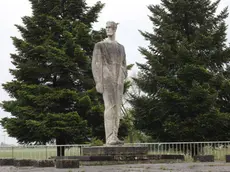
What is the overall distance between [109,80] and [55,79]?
979 cm

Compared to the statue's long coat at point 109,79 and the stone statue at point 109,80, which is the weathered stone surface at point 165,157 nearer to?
the stone statue at point 109,80

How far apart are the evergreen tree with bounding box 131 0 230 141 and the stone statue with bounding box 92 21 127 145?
21.3 feet

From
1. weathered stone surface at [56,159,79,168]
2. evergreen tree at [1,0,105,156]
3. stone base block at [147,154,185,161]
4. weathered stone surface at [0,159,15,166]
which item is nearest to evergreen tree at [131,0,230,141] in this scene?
evergreen tree at [1,0,105,156]

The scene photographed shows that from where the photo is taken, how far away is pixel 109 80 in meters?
11.5

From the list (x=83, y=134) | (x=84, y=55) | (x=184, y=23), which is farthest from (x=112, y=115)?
(x=184, y=23)

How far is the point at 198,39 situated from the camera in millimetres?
19344

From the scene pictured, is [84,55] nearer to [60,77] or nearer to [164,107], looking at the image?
[60,77]

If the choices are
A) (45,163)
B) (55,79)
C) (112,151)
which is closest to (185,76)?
(55,79)

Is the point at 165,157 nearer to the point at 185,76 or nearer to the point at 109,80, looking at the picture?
the point at 109,80

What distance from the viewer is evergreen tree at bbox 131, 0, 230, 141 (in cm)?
1772

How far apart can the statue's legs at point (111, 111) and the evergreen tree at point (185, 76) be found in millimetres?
6561

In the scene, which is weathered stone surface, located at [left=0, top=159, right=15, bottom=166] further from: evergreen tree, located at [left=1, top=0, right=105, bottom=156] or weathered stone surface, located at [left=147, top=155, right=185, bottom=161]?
evergreen tree, located at [left=1, top=0, right=105, bottom=156]

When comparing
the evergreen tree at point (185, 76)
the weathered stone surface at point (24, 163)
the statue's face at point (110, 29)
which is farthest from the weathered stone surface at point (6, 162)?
the evergreen tree at point (185, 76)

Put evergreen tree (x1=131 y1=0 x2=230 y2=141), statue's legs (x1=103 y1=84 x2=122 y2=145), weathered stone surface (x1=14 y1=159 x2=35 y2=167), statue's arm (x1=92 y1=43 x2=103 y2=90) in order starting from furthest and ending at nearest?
evergreen tree (x1=131 y1=0 x2=230 y2=141) < statue's arm (x1=92 y1=43 x2=103 y2=90) < statue's legs (x1=103 y1=84 x2=122 y2=145) < weathered stone surface (x1=14 y1=159 x2=35 y2=167)
